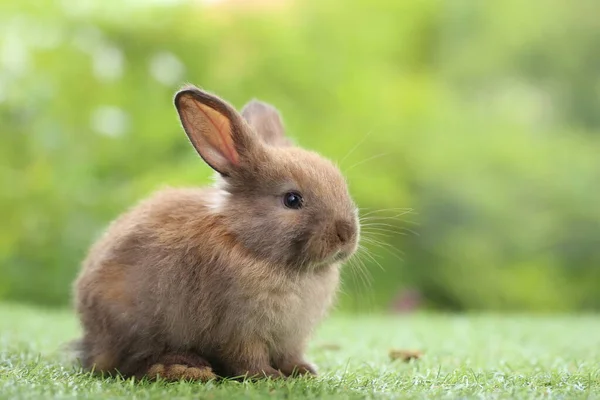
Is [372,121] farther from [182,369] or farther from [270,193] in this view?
[182,369]

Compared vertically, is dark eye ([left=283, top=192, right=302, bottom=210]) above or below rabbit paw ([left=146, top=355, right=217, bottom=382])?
above

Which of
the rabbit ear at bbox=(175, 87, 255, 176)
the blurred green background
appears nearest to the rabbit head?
the rabbit ear at bbox=(175, 87, 255, 176)

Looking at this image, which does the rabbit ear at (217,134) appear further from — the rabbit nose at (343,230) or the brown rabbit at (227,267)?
the rabbit nose at (343,230)

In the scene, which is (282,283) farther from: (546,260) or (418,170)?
(546,260)

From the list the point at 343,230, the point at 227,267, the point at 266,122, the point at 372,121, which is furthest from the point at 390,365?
the point at 372,121

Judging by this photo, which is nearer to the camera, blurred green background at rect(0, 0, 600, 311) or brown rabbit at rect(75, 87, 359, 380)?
brown rabbit at rect(75, 87, 359, 380)

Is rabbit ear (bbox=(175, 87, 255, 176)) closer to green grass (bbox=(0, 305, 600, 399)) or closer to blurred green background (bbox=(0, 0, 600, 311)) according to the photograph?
green grass (bbox=(0, 305, 600, 399))
